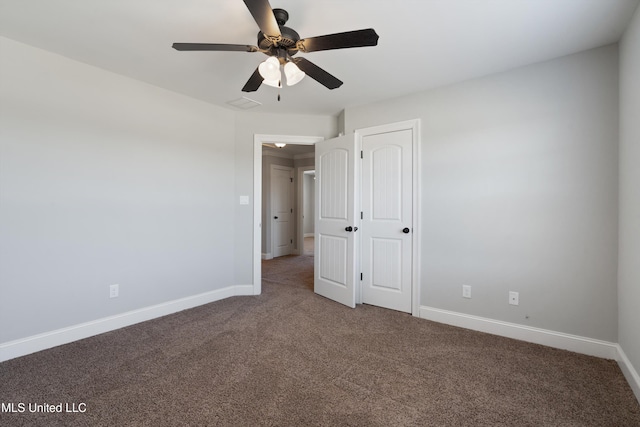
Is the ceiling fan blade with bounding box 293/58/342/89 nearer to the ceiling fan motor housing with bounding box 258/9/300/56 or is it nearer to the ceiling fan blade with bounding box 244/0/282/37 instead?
the ceiling fan motor housing with bounding box 258/9/300/56

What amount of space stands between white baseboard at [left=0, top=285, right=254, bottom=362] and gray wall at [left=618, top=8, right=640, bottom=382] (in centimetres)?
371

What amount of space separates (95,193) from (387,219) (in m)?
2.88

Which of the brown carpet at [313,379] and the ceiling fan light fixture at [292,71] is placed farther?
the ceiling fan light fixture at [292,71]

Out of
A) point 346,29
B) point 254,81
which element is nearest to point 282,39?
point 254,81

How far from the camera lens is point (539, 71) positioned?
Answer: 2.42 meters

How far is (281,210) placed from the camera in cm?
687

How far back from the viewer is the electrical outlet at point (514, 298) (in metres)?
2.53

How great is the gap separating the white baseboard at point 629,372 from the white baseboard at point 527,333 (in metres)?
0.09

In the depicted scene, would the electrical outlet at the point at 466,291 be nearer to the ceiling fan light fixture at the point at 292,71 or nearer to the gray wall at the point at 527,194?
the gray wall at the point at 527,194

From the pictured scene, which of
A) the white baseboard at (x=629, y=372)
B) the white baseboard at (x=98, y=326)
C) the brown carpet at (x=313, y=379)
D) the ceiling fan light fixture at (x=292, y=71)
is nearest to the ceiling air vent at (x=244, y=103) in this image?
the ceiling fan light fixture at (x=292, y=71)

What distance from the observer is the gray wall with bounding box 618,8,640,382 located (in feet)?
5.89

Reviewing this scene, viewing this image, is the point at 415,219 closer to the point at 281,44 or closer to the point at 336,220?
the point at 336,220

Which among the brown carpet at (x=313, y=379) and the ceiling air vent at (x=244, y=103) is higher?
the ceiling air vent at (x=244, y=103)

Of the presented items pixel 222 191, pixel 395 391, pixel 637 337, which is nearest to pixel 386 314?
pixel 395 391
